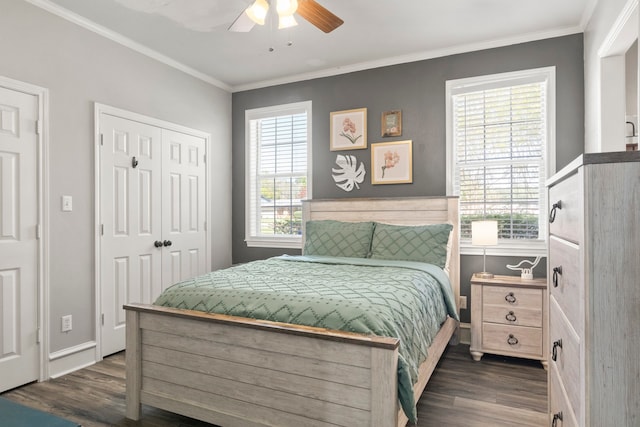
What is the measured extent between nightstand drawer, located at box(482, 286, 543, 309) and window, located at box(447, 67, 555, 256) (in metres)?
0.47

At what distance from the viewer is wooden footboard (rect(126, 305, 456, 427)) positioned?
1.57m

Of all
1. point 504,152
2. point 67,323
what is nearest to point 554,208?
point 504,152

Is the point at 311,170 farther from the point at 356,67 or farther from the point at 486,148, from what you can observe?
the point at 486,148

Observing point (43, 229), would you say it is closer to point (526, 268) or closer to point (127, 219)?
point (127, 219)

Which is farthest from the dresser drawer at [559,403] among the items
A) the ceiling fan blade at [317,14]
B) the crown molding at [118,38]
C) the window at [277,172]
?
the crown molding at [118,38]

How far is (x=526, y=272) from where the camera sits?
3.12 metres

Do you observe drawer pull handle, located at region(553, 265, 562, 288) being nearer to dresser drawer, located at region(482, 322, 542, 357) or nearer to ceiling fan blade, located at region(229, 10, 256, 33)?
dresser drawer, located at region(482, 322, 542, 357)

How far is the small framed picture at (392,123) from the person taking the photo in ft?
12.3

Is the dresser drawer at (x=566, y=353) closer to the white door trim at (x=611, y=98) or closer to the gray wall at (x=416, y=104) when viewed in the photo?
Answer: the white door trim at (x=611, y=98)

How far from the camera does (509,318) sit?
9.68 feet

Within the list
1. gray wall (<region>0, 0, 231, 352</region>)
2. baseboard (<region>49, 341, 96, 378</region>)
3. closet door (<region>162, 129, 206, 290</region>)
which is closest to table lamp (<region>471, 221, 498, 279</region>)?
closet door (<region>162, 129, 206, 290</region>)

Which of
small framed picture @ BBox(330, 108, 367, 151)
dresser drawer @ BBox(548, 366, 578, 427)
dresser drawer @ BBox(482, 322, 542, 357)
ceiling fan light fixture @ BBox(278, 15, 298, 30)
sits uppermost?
ceiling fan light fixture @ BBox(278, 15, 298, 30)

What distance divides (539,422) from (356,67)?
3311 mm

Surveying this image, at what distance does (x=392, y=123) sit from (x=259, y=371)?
9.02 ft
